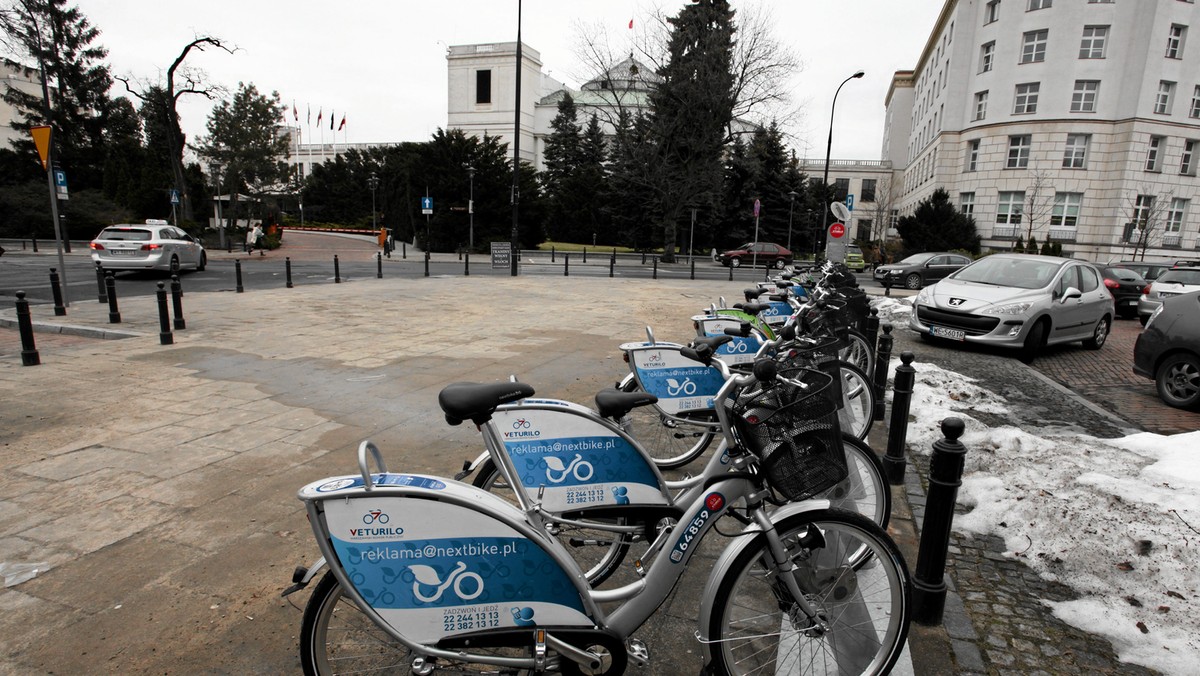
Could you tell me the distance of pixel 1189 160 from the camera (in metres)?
41.2

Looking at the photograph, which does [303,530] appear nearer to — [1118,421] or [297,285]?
[1118,421]

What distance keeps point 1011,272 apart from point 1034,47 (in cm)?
4123

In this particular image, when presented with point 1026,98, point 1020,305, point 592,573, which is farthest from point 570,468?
point 1026,98

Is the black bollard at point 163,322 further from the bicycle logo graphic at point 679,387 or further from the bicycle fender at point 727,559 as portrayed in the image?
the bicycle fender at point 727,559

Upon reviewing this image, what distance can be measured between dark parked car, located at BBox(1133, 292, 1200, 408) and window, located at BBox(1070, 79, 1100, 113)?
43.2 meters

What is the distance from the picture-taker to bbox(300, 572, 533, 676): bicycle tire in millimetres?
2127

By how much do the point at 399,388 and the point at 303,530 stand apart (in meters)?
3.25

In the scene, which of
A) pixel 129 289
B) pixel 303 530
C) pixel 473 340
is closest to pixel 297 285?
pixel 129 289

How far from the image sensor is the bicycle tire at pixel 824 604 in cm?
225

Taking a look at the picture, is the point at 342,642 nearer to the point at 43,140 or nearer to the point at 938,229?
the point at 43,140

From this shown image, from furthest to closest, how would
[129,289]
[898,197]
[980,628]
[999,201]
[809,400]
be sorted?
[898,197], [999,201], [129,289], [980,628], [809,400]

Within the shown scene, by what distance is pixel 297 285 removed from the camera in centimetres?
1747

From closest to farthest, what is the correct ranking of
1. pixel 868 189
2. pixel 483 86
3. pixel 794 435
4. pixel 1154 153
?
pixel 794 435 → pixel 1154 153 → pixel 483 86 → pixel 868 189

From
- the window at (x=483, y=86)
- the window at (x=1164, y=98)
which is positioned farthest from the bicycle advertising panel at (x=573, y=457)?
the window at (x=483, y=86)
